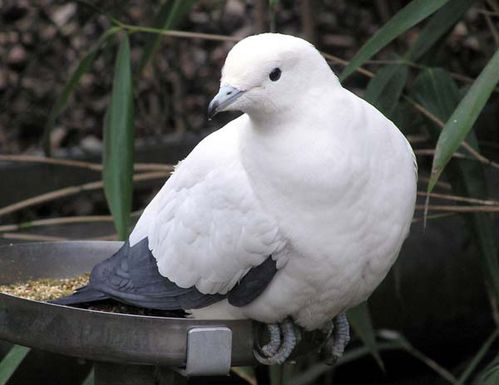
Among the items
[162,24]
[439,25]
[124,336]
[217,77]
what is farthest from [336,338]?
[217,77]

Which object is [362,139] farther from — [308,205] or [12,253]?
[12,253]

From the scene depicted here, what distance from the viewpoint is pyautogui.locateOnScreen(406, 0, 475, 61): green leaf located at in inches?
74.5

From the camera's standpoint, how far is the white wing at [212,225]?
137 centimetres

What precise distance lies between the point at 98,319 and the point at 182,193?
0.86 ft

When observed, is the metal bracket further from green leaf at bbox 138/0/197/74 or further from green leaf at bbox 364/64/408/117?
green leaf at bbox 138/0/197/74

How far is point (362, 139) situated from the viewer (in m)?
1.38

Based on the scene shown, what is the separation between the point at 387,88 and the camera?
195 cm

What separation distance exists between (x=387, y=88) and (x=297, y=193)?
660 mm

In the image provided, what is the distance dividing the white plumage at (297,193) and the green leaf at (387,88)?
49cm

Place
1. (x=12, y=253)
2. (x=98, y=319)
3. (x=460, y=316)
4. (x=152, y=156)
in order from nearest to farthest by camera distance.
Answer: (x=98, y=319)
(x=12, y=253)
(x=460, y=316)
(x=152, y=156)

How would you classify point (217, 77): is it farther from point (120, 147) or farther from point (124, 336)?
point (124, 336)

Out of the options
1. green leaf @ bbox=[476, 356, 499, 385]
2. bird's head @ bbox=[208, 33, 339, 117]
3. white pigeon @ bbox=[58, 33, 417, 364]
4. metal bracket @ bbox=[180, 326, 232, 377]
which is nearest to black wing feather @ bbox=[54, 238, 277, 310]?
white pigeon @ bbox=[58, 33, 417, 364]

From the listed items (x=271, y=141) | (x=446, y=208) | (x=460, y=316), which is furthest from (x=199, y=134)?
(x=271, y=141)

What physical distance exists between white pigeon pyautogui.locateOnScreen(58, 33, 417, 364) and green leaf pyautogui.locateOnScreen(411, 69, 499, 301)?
1.64 ft
